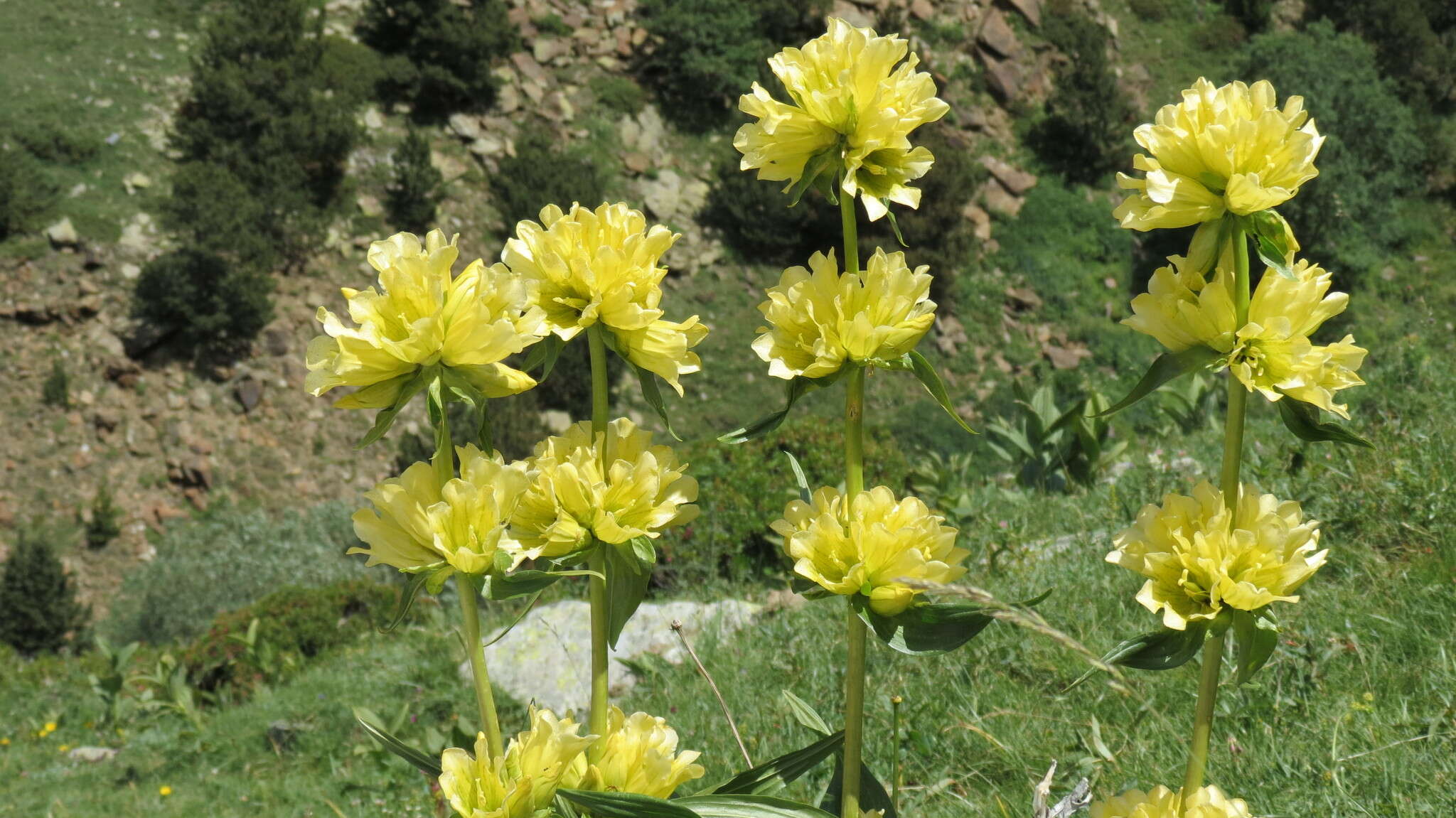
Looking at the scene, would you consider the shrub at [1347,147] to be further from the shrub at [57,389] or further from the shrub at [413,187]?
the shrub at [57,389]

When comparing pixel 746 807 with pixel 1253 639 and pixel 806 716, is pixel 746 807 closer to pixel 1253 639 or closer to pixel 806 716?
pixel 806 716

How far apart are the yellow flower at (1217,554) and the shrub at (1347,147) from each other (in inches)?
528

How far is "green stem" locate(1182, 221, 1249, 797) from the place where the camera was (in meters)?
0.92

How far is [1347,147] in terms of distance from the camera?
13945 millimetres

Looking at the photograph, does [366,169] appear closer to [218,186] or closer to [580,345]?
[218,186]

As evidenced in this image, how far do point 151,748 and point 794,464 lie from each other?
5183mm

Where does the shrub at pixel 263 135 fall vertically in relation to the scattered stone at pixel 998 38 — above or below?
above

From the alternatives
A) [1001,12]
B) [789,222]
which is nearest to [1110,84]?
[1001,12]

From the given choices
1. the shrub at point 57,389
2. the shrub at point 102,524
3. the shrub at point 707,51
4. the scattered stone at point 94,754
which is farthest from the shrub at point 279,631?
the shrub at point 707,51

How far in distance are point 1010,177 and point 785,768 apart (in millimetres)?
13233

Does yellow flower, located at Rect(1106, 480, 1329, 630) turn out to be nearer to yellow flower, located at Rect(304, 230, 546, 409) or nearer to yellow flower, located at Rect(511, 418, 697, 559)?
yellow flower, located at Rect(511, 418, 697, 559)

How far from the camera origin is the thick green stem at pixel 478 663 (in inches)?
36.4

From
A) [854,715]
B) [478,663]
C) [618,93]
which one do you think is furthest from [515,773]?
[618,93]

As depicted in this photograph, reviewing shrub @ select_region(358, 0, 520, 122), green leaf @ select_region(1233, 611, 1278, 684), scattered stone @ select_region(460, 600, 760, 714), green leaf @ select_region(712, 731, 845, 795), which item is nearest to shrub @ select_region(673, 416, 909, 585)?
scattered stone @ select_region(460, 600, 760, 714)
